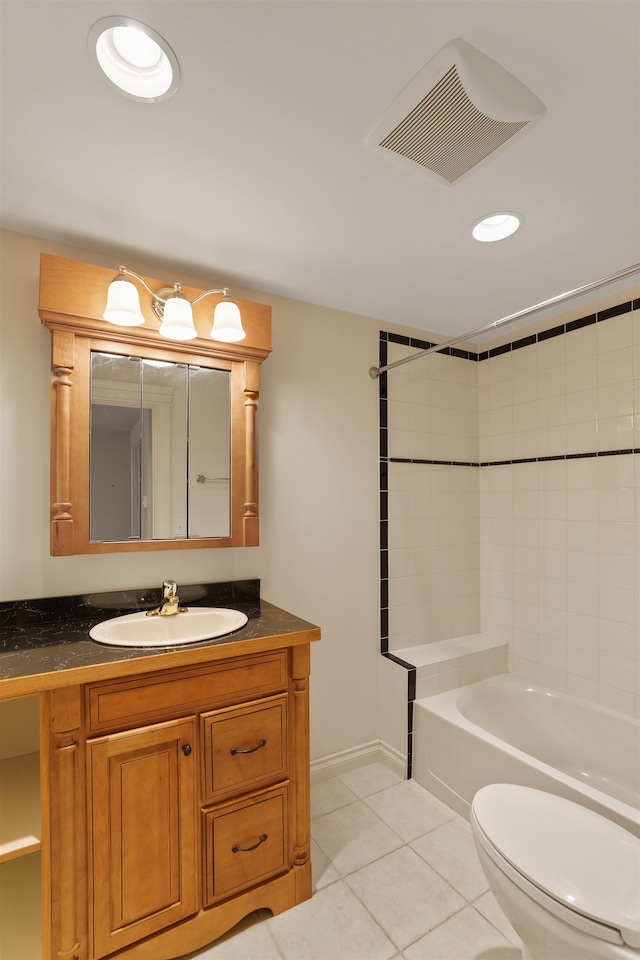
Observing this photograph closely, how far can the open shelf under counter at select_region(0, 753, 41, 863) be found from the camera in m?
1.25

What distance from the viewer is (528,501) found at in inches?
106

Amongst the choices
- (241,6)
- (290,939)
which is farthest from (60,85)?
(290,939)

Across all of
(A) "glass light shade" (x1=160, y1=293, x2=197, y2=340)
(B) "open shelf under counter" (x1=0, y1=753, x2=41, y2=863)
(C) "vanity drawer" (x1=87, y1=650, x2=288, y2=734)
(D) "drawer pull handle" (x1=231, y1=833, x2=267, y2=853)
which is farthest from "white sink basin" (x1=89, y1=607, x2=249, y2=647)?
(A) "glass light shade" (x1=160, y1=293, x2=197, y2=340)

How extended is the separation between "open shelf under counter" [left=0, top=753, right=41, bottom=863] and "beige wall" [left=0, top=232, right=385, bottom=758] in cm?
56

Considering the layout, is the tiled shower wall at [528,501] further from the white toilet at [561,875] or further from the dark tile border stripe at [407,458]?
the white toilet at [561,875]

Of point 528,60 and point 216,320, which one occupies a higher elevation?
point 528,60

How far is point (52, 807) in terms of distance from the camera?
4.09 feet

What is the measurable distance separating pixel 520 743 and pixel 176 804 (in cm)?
184

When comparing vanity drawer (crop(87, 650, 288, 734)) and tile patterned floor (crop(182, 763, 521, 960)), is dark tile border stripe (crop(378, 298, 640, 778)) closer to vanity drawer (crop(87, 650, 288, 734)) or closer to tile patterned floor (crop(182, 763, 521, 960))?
tile patterned floor (crop(182, 763, 521, 960))

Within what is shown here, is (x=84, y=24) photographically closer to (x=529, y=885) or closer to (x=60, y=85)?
(x=60, y=85)

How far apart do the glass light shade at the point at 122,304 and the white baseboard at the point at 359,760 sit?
216 cm

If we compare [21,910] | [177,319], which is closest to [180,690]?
[21,910]

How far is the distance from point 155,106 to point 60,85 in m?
0.21

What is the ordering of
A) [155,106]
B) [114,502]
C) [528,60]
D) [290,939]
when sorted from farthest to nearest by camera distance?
[114,502] → [290,939] → [155,106] → [528,60]
